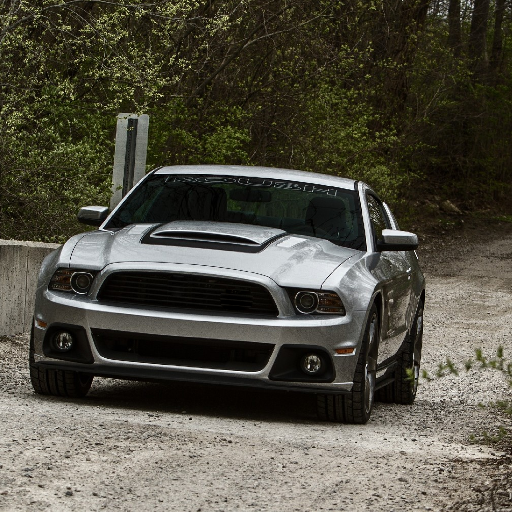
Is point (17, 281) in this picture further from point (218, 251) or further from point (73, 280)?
point (218, 251)

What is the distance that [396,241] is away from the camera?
8227 mm

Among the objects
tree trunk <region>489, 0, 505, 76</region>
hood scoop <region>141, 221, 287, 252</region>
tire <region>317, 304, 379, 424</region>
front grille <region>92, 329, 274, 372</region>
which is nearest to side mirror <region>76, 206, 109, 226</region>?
hood scoop <region>141, 221, 287, 252</region>

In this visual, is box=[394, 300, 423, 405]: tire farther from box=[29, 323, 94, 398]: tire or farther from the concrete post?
the concrete post

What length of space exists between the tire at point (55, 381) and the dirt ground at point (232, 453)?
8cm

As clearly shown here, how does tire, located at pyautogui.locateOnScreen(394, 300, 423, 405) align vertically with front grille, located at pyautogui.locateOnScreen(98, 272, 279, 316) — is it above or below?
below

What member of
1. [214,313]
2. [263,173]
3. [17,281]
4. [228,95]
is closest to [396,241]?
[263,173]

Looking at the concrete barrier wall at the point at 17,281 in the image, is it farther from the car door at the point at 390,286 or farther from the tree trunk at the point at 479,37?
the tree trunk at the point at 479,37

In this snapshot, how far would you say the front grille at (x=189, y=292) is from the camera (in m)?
7.12

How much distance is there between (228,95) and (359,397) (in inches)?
569

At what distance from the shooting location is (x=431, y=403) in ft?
31.6

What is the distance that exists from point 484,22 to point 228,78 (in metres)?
23.5

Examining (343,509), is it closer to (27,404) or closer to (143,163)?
(27,404)

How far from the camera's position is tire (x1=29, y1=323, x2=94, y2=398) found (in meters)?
7.62

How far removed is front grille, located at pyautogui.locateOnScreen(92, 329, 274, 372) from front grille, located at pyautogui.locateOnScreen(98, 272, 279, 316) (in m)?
0.20
